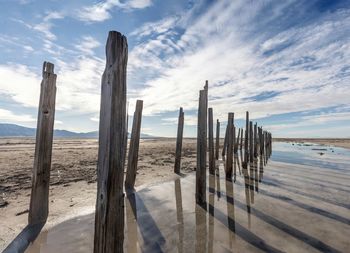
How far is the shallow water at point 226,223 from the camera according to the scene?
3.65 m

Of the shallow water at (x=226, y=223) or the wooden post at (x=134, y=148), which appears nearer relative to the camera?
the shallow water at (x=226, y=223)

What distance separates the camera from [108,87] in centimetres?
253

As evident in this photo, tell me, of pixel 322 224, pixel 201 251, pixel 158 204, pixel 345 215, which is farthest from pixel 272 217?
pixel 158 204

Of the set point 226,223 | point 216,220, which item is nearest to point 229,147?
point 216,220

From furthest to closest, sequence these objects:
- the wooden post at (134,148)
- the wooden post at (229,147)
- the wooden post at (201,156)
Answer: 1. the wooden post at (229,147)
2. the wooden post at (134,148)
3. the wooden post at (201,156)

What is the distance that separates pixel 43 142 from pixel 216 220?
389cm

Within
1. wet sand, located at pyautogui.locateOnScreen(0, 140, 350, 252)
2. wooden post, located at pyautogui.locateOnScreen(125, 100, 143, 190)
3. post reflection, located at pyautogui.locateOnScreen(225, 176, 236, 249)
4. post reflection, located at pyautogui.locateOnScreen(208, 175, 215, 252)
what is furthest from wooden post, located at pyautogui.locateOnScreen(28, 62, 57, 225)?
post reflection, located at pyautogui.locateOnScreen(225, 176, 236, 249)

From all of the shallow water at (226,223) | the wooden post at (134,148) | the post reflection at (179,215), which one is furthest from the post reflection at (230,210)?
the wooden post at (134,148)

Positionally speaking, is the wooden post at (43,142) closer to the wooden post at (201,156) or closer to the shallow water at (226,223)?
the shallow water at (226,223)

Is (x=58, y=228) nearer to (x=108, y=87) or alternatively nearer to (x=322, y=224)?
(x=108, y=87)

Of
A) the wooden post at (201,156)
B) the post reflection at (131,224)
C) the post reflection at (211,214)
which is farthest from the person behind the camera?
the wooden post at (201,156)

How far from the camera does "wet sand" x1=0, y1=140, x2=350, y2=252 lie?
3.68 m

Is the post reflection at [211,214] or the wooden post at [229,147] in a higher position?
the wooden post at [229,147]

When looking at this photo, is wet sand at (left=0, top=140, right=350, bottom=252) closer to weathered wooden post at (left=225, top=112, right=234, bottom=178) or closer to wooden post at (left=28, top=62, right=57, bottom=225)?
wooden post at (left=28, top=62, right=57, bottom=225)
